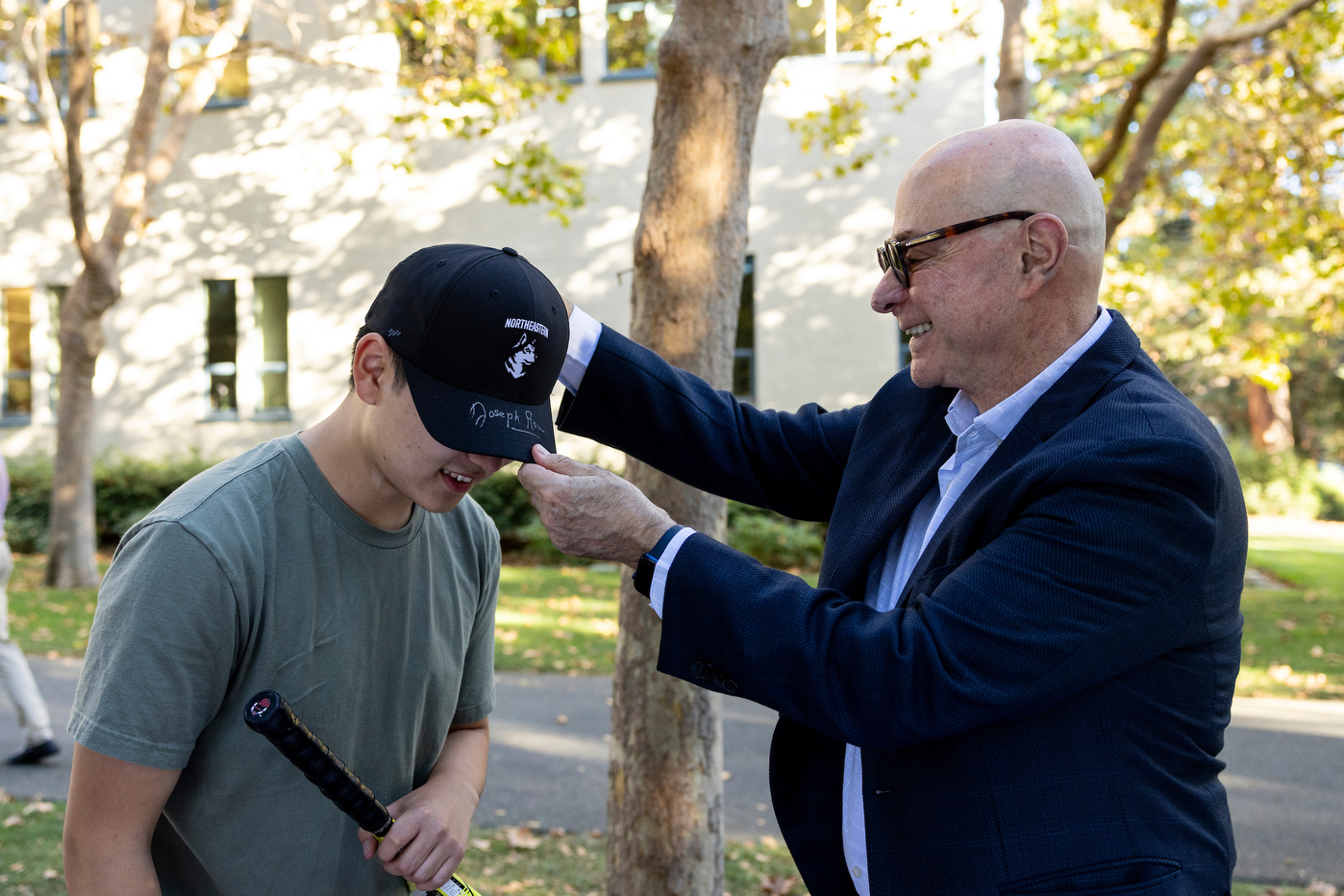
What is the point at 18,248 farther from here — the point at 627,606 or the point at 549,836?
the point at 627,606

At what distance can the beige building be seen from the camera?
16.8 metres

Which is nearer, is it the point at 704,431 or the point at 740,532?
the point at 704,431

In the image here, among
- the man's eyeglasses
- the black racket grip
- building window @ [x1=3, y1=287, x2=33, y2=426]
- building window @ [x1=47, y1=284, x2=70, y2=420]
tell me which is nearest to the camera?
the black racket grip

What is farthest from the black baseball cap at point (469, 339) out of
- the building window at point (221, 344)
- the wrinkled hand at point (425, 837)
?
the building window at point (221, 344)

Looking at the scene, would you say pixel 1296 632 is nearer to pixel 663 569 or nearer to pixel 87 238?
pixel 663 569

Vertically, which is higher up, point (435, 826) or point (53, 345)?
point (435, 826)

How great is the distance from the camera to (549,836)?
569 centimetres

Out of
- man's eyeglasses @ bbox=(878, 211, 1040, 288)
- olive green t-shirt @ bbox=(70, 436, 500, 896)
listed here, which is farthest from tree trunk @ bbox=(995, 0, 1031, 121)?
olive green t-shirt @ bbox=(70, 436, 500, 896)

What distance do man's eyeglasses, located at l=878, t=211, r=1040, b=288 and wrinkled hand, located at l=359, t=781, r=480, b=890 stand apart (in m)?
A: 1.46

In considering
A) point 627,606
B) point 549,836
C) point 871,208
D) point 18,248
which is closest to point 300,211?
point 18,248

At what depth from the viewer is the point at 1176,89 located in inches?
377

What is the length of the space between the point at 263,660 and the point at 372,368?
0.55m

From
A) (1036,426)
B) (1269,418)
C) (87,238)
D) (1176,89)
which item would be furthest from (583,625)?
(1269,418)
